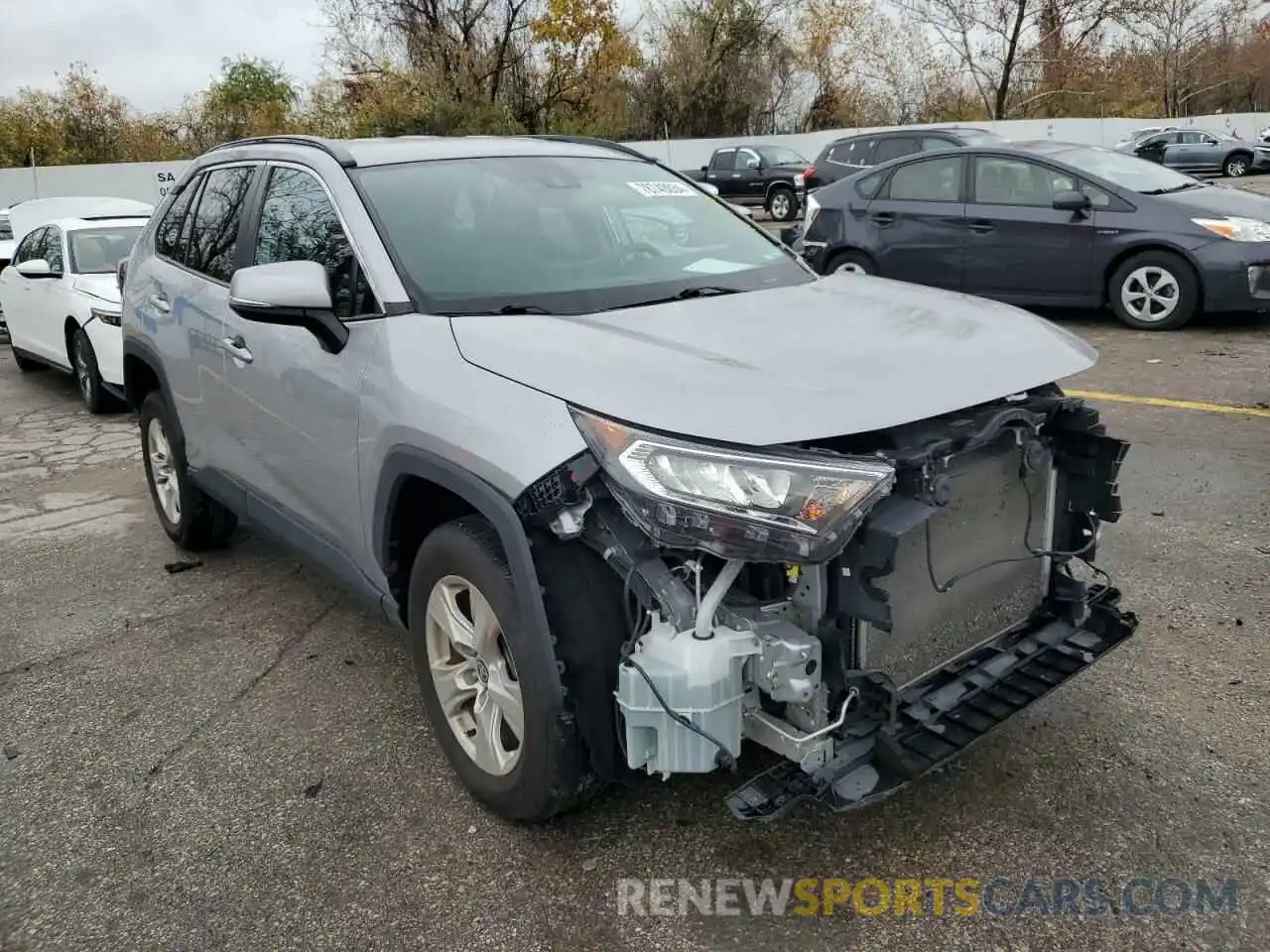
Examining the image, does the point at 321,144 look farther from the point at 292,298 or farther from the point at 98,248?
the point at 98,248

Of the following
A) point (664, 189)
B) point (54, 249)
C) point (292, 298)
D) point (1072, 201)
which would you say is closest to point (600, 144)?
point (664, 189)

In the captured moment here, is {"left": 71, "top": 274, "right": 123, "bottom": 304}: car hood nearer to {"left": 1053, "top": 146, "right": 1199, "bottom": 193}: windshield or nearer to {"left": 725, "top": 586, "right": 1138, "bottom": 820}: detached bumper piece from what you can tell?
{"left": 725, "top": 586, "right": 1138, "bottom": 820}: detached bumper piece

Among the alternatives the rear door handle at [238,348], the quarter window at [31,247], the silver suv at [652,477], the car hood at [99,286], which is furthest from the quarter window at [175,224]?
the quarter window at [31,247]

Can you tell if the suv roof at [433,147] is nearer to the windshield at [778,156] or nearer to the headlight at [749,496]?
the headlight at [749,496]

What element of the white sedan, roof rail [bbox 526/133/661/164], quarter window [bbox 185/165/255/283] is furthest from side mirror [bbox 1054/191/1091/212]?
the white sedan

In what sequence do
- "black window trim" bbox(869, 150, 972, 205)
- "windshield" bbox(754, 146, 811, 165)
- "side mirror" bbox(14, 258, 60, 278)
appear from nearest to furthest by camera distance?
"side mirror" bbox(14, 258, 60, 278) < "black window trim" bbox(869, 150, 972, 205) < "windshield" bbox(754, 146, 811, 165)

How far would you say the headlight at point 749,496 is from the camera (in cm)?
219

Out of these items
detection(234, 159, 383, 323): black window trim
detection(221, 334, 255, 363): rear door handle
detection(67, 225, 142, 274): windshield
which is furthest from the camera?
detection(67, 225, 142, 274): windshield

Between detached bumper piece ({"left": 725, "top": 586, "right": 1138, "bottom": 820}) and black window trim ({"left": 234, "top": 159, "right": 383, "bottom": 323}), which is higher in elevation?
black window trim ({"left": 234, "top": 159, "right": 383, "bottom": 323})

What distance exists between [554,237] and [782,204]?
66.7 ft

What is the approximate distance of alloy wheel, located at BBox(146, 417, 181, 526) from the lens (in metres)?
4.99

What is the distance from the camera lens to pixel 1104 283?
8.91 meters

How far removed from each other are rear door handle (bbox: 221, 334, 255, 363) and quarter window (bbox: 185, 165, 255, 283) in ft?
1.00

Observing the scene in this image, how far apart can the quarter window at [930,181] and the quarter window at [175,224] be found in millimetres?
6948
